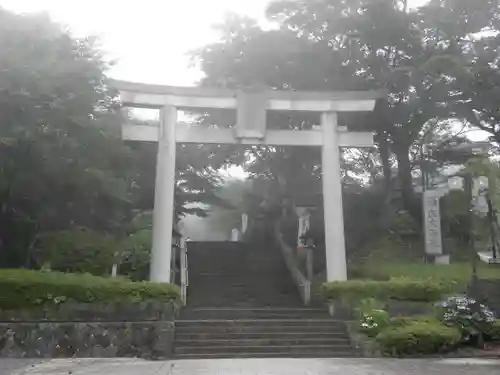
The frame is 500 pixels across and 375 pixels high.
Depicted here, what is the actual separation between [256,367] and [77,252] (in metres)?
7.11

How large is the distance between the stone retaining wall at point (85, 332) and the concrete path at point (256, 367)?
2.37 feet

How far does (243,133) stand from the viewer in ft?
53.9

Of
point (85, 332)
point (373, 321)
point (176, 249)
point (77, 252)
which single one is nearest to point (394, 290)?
point (373, 321)

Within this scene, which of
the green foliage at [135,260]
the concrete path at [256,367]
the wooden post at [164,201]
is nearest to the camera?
the concrete path at [256,367]

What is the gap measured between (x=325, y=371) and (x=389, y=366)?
137 centimetres

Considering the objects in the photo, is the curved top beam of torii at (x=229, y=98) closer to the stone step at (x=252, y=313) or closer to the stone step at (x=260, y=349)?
the stone step at (x=252, y=313)

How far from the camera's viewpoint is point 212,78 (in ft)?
73.3

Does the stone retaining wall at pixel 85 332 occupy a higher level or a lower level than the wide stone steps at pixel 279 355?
higher

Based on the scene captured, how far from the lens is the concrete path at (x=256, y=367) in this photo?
9469 mm

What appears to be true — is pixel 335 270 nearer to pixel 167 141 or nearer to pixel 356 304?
pixel 356 304

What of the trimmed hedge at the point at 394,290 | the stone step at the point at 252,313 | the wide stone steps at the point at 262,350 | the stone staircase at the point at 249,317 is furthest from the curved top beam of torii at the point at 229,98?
the wide stone steps at the point at 262,350

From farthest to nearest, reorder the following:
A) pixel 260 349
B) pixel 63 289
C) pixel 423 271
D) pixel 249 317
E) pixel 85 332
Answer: pixel 423 271 → pixel 249 317 → pixel 260 349 → pixel 63 289 → pixel 85 332

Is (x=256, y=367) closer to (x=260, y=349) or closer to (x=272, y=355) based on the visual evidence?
(x=272, y=355)

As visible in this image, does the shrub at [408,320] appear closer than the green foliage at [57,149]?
Yes
